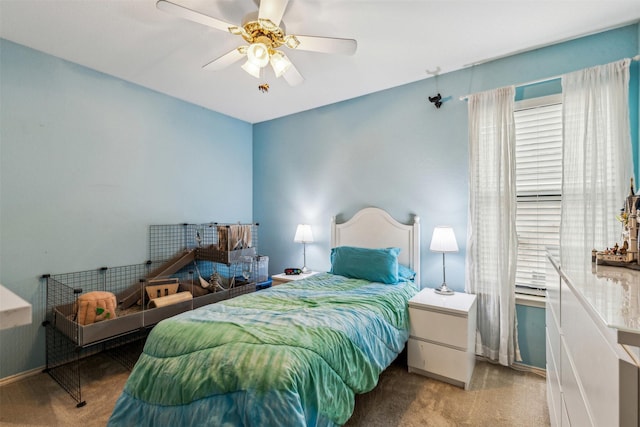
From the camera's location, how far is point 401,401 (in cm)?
213

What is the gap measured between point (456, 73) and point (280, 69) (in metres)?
1.84

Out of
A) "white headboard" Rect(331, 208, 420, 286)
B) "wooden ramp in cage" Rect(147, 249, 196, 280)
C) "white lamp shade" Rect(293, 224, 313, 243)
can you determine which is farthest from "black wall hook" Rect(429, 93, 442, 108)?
"wooden ramp in cage" Rect(147, 249, 196, 280)

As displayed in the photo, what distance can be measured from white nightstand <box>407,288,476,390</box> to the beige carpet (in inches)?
4.2

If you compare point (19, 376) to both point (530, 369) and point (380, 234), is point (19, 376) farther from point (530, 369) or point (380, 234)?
point (530, 369)

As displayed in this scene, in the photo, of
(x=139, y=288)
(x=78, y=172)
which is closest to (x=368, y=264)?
(x=139, y=288)

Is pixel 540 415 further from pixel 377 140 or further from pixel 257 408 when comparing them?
pixel 377 140

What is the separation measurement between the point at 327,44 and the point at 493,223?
2.02 meters

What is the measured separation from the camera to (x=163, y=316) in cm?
270

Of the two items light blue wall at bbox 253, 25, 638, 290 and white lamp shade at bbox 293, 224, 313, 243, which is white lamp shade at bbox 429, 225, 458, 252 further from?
white lamp shade at bbox 293, 224, 313, 243

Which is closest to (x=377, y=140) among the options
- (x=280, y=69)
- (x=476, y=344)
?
(x=280, y=69)

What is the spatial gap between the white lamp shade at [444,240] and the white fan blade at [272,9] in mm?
2119

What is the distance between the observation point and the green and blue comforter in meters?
1.31

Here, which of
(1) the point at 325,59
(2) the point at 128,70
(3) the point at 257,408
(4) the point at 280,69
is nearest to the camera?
(3) the point at 257,408

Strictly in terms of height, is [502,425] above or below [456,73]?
below
